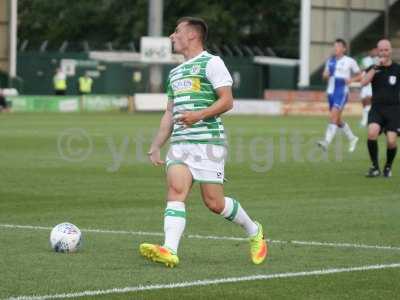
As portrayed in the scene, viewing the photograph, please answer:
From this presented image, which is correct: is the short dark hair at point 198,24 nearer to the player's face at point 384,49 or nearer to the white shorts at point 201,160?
the white shorts at point 201,160

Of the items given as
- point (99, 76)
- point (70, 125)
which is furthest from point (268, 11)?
point (70, 125)

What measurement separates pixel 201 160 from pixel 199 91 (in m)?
0.57

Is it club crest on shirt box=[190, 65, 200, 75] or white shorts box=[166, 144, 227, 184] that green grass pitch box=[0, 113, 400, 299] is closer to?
white shorts box=[166, 144, 227, 184]

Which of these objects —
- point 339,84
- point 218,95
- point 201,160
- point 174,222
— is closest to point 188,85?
point 218,95

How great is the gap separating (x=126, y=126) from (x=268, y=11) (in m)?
49.1

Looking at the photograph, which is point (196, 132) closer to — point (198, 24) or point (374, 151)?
point (198, 24)

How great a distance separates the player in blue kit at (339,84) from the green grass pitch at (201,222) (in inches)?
17.6

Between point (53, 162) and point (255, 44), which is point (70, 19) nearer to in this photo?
point (255, 44)

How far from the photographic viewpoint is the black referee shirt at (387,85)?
20109 mm

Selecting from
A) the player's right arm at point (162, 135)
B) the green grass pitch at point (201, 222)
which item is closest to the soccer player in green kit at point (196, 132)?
the player's right arm at point (162, 135)

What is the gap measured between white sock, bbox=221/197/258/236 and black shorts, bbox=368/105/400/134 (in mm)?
9795

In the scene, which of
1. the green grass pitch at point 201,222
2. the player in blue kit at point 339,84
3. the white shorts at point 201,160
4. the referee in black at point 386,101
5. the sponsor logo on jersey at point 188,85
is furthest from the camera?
the player in blue kit at point 339,84

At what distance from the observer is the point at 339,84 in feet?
93.4

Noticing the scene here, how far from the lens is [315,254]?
35.9 feet
